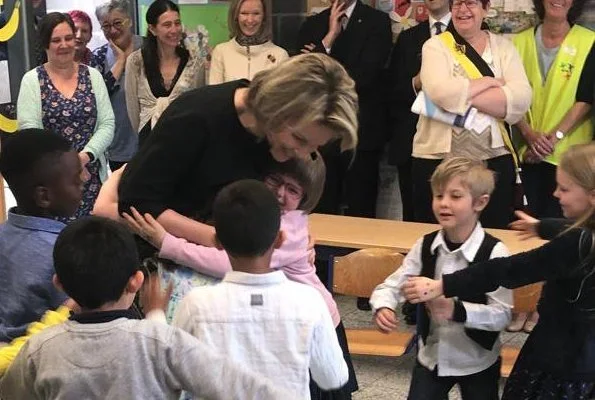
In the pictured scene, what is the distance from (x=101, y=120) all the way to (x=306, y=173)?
2.45 meters

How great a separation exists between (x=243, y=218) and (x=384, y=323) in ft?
2.96

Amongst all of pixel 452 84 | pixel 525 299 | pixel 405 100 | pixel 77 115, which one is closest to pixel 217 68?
pixel 77 115

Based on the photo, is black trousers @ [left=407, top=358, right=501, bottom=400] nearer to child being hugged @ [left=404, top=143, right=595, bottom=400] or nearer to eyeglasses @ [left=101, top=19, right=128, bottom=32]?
child being hugged @ [left=404, top=143, right=595, bottom=400]

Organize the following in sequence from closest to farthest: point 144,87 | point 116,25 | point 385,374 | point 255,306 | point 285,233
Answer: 1. point 255,306
2. point 285,233
3. point 385,374
4. point 144,87
5. point 116,25

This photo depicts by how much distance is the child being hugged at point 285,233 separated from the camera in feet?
6.34

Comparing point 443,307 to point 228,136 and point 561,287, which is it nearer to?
point 561,287

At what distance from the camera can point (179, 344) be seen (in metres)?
1.49

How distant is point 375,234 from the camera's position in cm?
373

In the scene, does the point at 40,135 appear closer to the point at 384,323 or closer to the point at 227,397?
the point at 227,397

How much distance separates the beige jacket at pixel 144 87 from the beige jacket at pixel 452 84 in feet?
4.71

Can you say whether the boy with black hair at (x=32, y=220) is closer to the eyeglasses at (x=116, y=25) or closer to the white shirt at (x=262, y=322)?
the white shirt at (x=262, y=322)

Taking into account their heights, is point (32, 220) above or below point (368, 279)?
above

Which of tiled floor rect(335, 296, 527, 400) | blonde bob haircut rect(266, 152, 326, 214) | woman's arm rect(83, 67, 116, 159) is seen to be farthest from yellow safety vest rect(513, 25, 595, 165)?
blonde bob haircut rect(266, 152, 326, 214)

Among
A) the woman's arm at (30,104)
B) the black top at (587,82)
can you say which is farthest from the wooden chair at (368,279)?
the woman's arm at (30,104)
